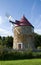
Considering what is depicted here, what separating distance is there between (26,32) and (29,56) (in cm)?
1593

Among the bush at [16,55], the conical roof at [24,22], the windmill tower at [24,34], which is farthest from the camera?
the conical roof at [24,22]

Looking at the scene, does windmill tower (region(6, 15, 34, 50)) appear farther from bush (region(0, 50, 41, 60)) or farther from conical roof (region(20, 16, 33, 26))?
bush (region(0, 50, 41, 60))

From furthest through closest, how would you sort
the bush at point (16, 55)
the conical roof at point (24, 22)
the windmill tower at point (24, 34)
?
the conical roof at point (24, 22), the windmill tower at point (24, 34), the bush at point (16, 55)

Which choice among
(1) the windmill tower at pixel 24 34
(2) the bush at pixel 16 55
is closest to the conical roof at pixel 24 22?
(1) the windmill tower at pixel 24 34

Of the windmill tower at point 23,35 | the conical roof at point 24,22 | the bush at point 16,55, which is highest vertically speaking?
the conical roof at point 24,22

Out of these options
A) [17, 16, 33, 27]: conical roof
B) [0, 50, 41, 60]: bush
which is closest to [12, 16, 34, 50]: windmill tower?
[17, 16, 33, 27]: conical roof

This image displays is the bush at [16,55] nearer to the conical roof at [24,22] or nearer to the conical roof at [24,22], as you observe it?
the conical roof at [24,22]

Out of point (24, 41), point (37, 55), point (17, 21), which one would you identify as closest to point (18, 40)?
point (24, 41)

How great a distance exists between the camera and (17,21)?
5119cm

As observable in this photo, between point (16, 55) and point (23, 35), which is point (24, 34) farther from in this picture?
point (16, 55)

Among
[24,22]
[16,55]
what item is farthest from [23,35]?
[16,55]

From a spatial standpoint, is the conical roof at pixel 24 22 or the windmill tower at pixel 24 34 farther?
the conical roof at pixel 24 22

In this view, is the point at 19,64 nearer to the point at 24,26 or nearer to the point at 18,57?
the point at 18,57

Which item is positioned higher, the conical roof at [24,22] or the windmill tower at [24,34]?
the conical roof at [24,22]
